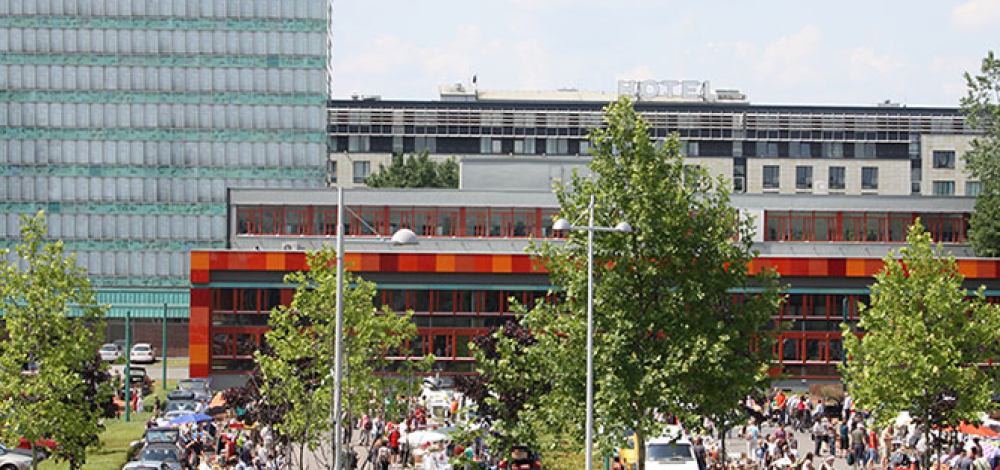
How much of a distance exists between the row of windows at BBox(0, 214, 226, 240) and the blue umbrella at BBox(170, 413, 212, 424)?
57.2 metres

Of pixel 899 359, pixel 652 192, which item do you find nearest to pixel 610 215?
pixel 652 192

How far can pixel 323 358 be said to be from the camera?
113 feet

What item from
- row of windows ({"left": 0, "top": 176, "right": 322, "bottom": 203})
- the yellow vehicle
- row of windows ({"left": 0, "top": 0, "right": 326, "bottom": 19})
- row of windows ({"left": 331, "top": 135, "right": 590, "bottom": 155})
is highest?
row of windows ({"left": 0, "top": 0, "right": 326, "bottom": 19})

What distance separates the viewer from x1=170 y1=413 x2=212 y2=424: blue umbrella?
165 ft

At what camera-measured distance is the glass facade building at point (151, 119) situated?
105438 millimetres

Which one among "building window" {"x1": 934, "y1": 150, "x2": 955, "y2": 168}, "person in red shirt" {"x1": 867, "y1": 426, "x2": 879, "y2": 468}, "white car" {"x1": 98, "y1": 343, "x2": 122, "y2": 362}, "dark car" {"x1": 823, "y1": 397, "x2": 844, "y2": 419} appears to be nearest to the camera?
"person in red shirt" {"x1": 867, "y1": 426, "x2": 879, "y2": 468}

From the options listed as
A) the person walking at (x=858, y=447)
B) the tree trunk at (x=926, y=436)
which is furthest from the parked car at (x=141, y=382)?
the tree trunk at (x=926, y=436)

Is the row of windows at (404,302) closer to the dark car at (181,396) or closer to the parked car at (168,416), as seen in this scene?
the dark car at (181,396)

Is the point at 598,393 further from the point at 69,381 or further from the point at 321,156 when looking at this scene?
the point at 321,156

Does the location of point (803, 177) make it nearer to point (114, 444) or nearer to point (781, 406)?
point (781, 406)

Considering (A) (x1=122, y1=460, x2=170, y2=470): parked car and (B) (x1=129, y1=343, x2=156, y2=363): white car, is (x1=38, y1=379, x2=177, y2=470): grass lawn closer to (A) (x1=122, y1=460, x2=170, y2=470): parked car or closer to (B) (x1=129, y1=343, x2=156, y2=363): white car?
(A) (x1=122, y1=460, x2=170, y2=470): parked car

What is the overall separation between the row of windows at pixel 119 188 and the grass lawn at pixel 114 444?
43160 millimetres

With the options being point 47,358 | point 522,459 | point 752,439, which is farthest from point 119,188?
point 522,459

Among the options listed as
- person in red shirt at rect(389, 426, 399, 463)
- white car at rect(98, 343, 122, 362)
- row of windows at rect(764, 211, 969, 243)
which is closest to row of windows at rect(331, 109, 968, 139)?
white car at rect(98, 343, 122, 362)
